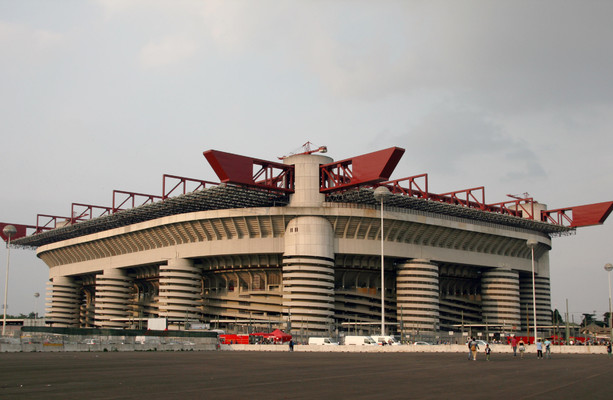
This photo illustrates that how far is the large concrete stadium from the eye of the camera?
90.0 m

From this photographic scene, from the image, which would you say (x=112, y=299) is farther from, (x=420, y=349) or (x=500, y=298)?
(x=500, y=298)

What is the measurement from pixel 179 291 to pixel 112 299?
20.0 meters

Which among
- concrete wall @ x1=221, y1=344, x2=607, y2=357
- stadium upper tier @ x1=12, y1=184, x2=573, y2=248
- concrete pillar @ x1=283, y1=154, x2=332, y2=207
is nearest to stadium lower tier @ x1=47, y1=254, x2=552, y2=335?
concrete pillar @ x1=283, y1=154, x2=332, y2=207

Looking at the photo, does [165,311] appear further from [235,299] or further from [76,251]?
[76,251]

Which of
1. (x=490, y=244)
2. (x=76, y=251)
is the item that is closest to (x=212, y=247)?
(x=76, y=251)

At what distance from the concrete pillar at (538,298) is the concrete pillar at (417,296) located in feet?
96.1

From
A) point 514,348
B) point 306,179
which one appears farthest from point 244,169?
point 514,348

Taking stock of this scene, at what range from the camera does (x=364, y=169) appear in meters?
82.5

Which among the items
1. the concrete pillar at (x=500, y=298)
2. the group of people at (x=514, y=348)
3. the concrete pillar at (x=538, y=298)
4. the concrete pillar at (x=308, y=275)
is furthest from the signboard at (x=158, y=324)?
the concrete pillar at (x=538, y=298)

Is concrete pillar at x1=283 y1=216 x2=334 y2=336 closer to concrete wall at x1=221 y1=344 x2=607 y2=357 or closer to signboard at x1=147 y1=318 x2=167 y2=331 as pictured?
concrete wall at x1=221 y1=344 x2=607 y2=357

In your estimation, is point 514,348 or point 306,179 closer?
point 514,348

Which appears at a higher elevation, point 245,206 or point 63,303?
point 245,206

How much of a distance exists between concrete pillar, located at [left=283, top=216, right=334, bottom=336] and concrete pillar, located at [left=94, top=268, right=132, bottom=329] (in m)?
36.1

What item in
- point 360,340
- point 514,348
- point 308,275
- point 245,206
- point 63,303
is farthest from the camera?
point 63,303
